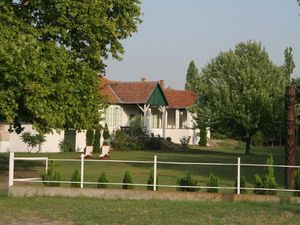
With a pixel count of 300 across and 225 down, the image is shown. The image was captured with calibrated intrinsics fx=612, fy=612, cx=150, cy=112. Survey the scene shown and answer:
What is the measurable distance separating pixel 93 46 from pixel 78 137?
89.0ft

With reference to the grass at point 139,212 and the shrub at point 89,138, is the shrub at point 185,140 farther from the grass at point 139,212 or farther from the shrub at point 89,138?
the grass at point 139,212

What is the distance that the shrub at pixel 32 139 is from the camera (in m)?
46.4

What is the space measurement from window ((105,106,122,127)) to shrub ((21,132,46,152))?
10.6m

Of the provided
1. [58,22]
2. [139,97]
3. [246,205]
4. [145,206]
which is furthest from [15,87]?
[139,97]

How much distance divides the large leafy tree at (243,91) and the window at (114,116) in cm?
829

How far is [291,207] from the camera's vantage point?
49.6 ft

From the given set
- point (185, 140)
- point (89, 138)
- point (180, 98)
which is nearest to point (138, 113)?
point (185, 140)

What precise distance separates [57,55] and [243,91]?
1197 inches

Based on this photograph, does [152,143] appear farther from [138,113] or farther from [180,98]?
[180,98]

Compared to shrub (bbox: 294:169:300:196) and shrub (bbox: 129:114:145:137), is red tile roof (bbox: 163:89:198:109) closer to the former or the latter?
shrub (bbox: 129:114:145:137)

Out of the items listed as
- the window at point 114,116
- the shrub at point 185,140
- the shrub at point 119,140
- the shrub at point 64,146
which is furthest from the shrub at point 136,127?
the shrub at point 64,146

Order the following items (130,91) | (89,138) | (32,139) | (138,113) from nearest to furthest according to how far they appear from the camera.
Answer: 1. (32,139)
2. (89,138)
3. (138,113)
4. (130,91)

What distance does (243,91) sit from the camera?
50.8m

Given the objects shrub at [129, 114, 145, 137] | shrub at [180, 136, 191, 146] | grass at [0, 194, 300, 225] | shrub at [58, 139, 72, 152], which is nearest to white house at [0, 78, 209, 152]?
shrub at [58, 139, 72, 152]
